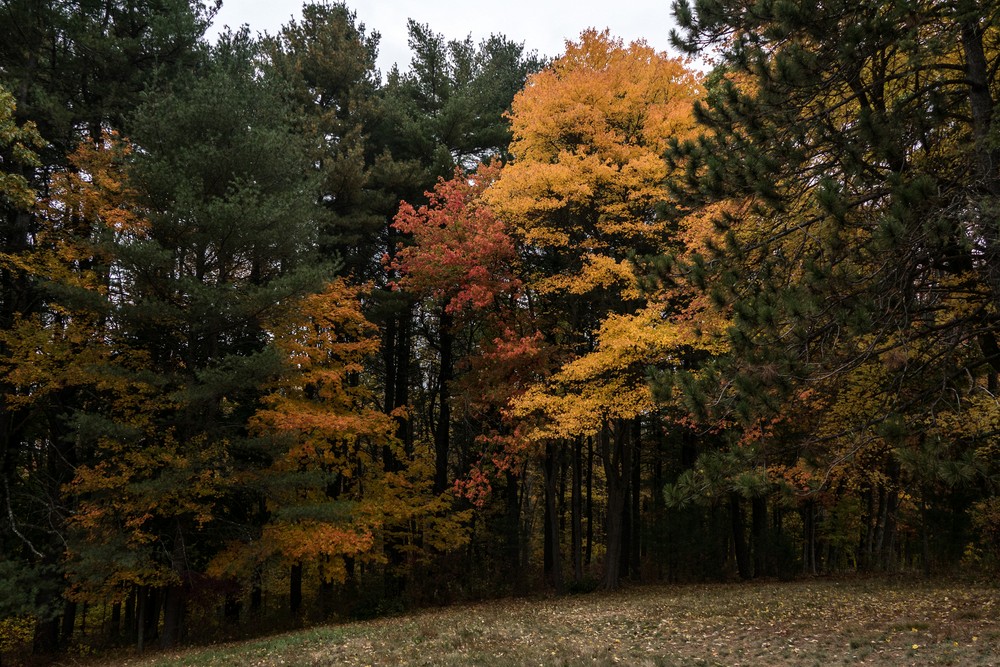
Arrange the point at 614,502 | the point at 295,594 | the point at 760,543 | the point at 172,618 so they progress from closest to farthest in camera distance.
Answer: the point at 172,618
the point at 614,502
the point at 295,594
the point at 760,543

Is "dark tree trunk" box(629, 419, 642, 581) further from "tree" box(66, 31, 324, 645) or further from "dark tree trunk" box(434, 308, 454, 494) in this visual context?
"tree" box(66, 31, 324, 645)

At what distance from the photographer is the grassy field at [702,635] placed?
752 cm

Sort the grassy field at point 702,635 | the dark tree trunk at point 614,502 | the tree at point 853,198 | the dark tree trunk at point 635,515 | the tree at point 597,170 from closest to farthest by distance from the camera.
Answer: the tree at point 853,198
the grassy field at point 702,635
the tree at point 597,170
the dark tree trunk at point 614,502
the dark tree trunk at point 635,515

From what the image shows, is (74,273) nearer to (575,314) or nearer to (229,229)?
(229,229)

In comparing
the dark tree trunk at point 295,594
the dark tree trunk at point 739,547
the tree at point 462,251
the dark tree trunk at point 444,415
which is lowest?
the dark tree trunk at point 295,594

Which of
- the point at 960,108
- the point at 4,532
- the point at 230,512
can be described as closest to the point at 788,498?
the point at 960,108

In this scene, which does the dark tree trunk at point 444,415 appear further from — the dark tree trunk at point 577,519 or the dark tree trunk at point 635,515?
the dark tree trunk at point 635,515

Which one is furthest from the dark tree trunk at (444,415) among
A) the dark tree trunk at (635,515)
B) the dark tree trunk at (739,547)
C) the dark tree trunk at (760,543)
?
the dark tree trunk at (760,543)

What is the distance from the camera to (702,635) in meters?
9.16

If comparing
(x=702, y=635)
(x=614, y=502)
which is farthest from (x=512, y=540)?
(x=702, y=635)

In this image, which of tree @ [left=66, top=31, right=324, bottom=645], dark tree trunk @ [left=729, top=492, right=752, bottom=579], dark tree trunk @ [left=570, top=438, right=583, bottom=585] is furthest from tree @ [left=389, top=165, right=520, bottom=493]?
dark tree trunk @ [left=729, top=492, right=752, bottom=579]

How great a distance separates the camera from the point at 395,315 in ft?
66.2

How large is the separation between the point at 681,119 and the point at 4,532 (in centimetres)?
1807

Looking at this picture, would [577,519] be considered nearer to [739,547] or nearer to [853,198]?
[739,547]
